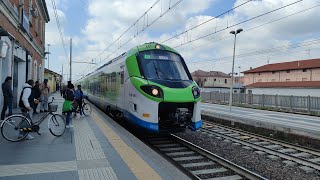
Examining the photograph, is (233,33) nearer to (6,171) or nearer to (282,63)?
(6,171)

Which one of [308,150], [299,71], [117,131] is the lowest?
[308,150]

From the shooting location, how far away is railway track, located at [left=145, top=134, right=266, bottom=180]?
276 inches

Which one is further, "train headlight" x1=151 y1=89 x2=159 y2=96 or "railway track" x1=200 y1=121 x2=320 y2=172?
"train headlight" x1=151 y1=89 x2=159 y2=96

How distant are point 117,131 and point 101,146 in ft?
7.69

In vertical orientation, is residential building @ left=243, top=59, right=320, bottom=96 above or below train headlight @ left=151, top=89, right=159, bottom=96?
above

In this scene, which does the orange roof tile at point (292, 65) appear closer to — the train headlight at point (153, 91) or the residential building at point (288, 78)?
the residential building at point (288, 78)

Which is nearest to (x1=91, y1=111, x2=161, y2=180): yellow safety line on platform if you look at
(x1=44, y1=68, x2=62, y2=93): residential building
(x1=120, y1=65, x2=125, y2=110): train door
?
(x1=120, y1=65, x2=125, y2=110): train door

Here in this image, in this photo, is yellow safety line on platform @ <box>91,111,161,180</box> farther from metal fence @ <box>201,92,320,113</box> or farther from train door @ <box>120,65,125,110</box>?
metal fence @ <box>201,92,320,113</box>

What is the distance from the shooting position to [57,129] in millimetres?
8797

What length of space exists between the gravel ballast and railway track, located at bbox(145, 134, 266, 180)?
0.71m

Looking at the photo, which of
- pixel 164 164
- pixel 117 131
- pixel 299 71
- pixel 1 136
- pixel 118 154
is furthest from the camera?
pixel 299 71

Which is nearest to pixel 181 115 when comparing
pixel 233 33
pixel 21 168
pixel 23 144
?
pixel 23 144

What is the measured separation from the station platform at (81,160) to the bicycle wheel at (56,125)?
0.18 meters

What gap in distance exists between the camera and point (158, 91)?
29.7 feet
